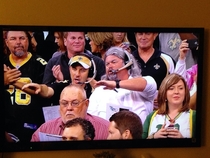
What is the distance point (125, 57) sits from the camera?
7.83ft

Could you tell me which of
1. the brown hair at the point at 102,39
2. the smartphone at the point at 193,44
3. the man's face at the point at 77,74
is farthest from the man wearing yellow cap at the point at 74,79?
the smartphone at the point at 193,44

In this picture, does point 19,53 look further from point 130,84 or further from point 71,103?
point 130,84

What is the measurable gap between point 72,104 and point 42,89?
0.67ft

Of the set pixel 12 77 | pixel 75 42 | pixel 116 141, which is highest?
pixel 75 42

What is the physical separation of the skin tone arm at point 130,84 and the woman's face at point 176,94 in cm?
17

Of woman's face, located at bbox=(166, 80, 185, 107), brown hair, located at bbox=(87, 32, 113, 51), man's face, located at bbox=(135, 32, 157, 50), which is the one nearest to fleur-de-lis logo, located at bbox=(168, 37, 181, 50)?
man's face, located at bbox=(135, 32, 157, 50)

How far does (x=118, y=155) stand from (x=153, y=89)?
0.48m

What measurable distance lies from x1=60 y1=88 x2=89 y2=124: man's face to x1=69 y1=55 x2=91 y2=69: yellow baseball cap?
161 millimetres

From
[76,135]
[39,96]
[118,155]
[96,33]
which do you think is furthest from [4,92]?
[118,155]

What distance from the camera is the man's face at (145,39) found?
7.80 ft

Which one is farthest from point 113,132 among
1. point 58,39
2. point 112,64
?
point 58,39

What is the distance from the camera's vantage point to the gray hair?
2371 millimetres

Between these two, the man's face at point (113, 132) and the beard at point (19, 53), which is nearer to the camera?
the beard at point (19, 53)

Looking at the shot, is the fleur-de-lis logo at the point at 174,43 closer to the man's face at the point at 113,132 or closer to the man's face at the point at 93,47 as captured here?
the man's face at the point at 93,47
